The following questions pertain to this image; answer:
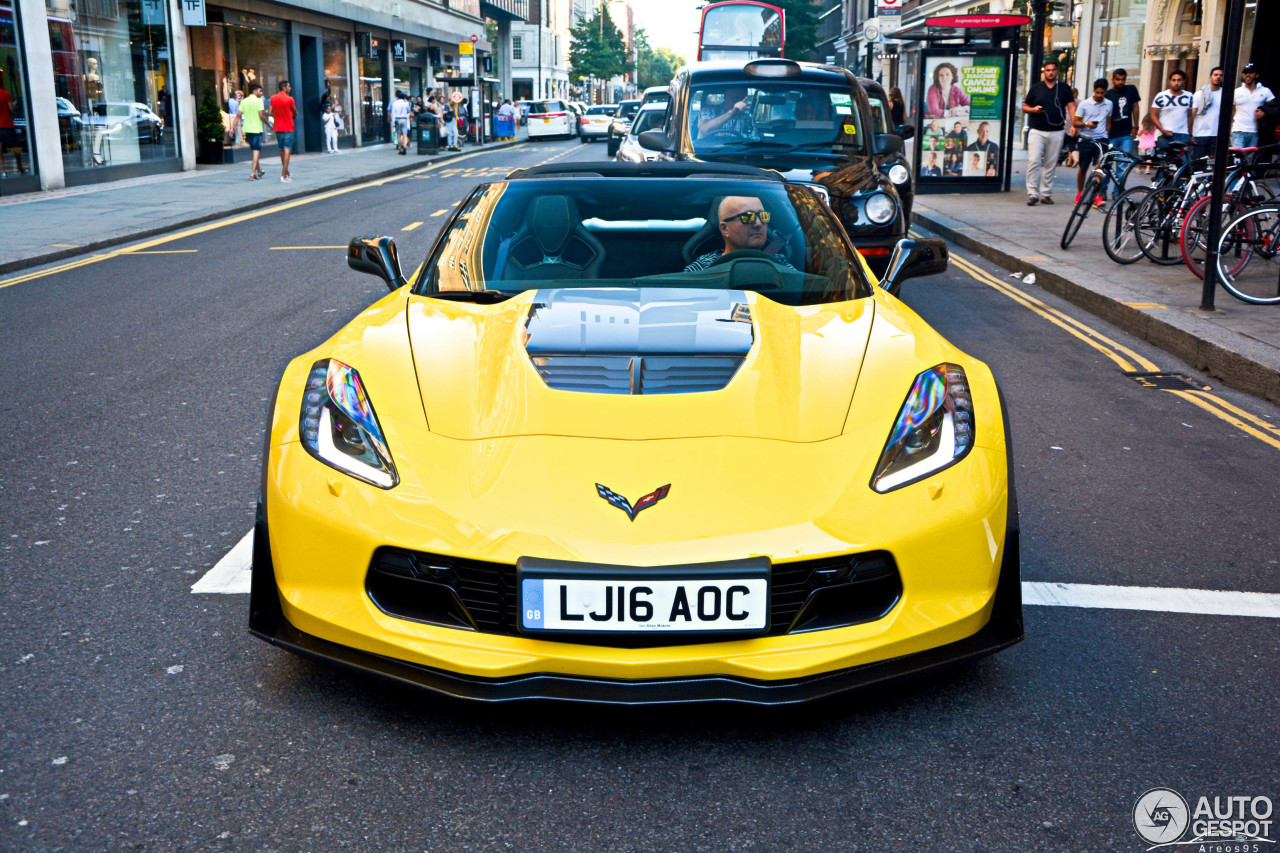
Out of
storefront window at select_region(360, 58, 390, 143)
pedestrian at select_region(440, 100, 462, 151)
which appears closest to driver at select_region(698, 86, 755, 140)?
pedestrian at select_region(440, 100, 462, 151)

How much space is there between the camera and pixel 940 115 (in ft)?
62.4

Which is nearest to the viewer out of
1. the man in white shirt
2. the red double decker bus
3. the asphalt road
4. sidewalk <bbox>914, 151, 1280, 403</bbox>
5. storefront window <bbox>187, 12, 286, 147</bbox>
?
the asphalt road

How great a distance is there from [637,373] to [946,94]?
1718 centimetres

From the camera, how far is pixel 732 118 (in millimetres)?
9500

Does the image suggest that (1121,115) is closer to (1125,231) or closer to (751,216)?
(1125,231)

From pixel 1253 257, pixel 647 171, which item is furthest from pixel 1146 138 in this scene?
pixel 647 171

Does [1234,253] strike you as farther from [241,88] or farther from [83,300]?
[241,88]

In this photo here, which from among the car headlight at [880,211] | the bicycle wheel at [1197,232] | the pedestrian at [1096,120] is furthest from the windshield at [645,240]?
the pedestrian at [1096,120]

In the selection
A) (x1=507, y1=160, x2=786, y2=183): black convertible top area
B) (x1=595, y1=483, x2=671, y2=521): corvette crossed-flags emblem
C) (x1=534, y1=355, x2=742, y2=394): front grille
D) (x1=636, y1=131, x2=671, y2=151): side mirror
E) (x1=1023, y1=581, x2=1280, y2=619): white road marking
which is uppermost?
(x1=636, y1=131, x2=671, y2=151): side mirror

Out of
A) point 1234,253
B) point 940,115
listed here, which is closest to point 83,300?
point 1234,253

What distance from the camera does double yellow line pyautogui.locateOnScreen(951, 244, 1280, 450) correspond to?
20.3 ft

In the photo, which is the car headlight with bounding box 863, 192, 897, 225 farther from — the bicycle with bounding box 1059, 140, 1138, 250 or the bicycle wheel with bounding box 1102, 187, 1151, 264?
the bicycle with bounding box 1059, 140, 1138, 250

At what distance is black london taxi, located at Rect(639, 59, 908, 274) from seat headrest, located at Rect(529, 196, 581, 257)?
15.7 ft

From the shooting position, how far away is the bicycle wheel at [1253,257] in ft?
29.0
